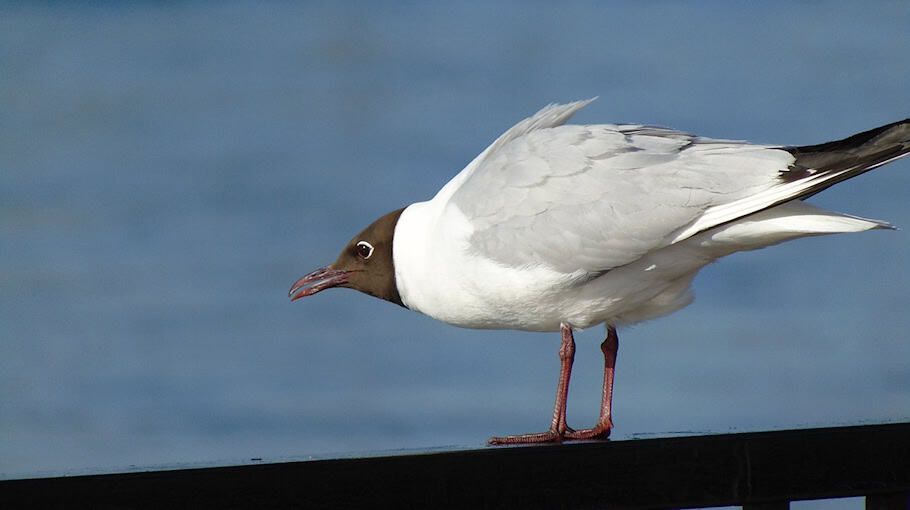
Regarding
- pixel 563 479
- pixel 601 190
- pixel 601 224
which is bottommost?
pixel 563 479

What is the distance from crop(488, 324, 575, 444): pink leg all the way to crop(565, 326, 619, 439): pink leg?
0.11ft

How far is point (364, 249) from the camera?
3863mm

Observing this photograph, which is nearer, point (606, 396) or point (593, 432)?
point (593, 432)

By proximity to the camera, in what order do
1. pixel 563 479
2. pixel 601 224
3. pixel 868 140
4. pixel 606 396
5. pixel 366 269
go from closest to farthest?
pixel 563 479 → pixel 868 140 → pixel 601 224 → pixel 606 396 → pixel 366 269

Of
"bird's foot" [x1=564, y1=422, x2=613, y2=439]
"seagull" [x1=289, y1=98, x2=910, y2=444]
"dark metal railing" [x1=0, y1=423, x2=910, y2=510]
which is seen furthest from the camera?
"bird's foot" [x1=564, y1=422, x2=613, y2=439]

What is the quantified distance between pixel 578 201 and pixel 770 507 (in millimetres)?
1166

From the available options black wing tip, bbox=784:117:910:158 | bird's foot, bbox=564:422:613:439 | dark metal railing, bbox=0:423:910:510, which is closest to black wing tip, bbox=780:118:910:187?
black wing tip, bbox=784:117:910:158

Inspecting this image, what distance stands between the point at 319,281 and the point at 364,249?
211mm

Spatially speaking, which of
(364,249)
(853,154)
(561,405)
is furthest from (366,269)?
(853,154)

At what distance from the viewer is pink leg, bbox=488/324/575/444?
10.1ft

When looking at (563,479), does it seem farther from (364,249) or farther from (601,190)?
(364,249)

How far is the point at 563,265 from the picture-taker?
3.06 metres

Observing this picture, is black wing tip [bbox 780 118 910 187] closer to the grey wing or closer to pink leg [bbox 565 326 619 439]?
the grey wing

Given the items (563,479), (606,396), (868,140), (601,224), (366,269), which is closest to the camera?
(563,479)
